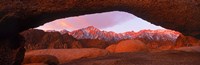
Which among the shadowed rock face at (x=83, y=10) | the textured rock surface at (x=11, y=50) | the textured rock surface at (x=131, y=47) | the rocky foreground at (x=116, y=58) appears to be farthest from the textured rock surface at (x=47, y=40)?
the shadowed rock face at (x=83, y=10)

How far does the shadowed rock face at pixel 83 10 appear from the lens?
5250mm

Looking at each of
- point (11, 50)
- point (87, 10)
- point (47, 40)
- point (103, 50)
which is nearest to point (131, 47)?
point (103, 50)

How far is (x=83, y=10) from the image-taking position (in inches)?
227

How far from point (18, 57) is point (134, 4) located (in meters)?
2.70

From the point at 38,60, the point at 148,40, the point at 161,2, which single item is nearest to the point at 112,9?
the point at 161,2

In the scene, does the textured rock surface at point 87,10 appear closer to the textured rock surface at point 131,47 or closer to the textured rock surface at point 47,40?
the textured rock surface at point 131,47

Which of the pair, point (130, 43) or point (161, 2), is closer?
point (161, 2)

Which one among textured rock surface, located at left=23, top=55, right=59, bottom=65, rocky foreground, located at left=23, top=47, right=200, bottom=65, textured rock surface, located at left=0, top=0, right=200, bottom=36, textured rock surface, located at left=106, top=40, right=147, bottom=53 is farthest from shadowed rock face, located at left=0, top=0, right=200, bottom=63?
textured rock surface, located at left=106, top=40, right=147, bottom=53

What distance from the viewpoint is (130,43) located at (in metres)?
15.7

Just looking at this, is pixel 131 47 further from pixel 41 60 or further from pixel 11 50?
pixel 11 50

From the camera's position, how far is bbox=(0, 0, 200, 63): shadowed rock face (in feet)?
17.2

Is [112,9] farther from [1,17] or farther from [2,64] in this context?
[2,64]

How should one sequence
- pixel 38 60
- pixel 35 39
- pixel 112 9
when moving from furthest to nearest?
pixel 35 39, pixel 38 60, pixel 112 9

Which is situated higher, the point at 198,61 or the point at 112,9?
the point at 112,9
